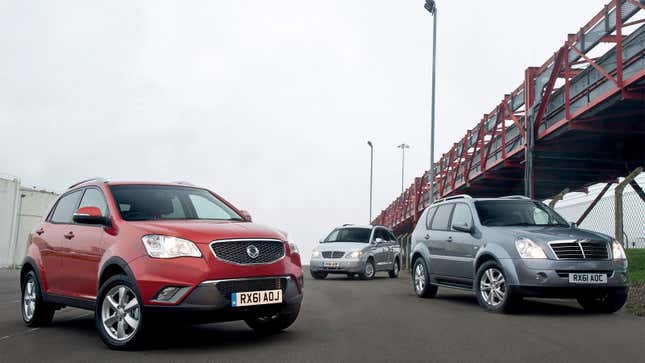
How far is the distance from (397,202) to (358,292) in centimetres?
2970

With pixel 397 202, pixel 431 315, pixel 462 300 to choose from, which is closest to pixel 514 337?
pixel 431 315

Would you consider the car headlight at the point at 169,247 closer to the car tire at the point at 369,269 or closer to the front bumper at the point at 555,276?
the front bumper at the point at 555,276

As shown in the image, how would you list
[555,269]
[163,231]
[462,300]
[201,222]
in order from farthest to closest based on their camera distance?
[462,300] < [555,269] < [201,222] < [163,231]

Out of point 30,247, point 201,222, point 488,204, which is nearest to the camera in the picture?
point 201,222

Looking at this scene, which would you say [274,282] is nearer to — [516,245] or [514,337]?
[514,337]

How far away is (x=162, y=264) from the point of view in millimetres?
6160

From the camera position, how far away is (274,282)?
6590 mm

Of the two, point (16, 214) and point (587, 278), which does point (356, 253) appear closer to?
point (587, 278)

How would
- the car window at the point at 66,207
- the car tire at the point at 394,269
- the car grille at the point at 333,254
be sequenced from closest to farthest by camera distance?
the car window at the point at 66,207 < the car grille at the point at 333,254 < the car tire at the point at 394,269

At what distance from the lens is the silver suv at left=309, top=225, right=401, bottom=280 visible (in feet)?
65.6

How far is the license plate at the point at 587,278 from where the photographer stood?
9289mm

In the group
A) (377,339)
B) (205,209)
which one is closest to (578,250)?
(377,339)

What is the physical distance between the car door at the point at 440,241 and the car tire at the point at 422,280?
255mm

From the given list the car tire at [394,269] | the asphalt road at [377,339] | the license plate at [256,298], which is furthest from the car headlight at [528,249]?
the car tire at [394,269]
